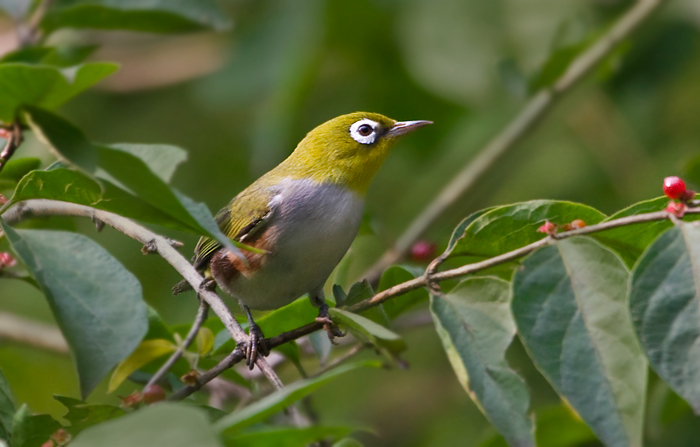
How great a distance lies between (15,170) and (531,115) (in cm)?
363

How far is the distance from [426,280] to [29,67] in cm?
118

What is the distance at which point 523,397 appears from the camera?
196 centimetres

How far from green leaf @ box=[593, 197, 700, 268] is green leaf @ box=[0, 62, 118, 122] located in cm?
144

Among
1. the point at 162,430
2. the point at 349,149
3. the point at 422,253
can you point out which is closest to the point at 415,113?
the point at 422,253

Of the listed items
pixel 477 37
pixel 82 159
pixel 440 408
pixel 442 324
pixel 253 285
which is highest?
pixel 477 37

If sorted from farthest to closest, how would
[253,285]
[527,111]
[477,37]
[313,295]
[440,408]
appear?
[440,408] → [477,37] → [527,111] → [253,285] → [313,295]

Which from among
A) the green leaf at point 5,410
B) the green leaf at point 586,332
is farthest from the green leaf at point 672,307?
the green leaf at point 5,410

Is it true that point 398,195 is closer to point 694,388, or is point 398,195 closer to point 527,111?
point 527,111

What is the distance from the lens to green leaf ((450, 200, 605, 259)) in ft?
7.61

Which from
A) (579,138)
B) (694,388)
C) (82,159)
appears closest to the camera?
(82,159)

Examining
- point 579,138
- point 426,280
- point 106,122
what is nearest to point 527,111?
point 579,138

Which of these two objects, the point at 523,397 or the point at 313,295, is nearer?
the point at 523,397

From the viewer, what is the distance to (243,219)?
12.1ft

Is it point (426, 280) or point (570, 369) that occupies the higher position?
point (426, 280)
